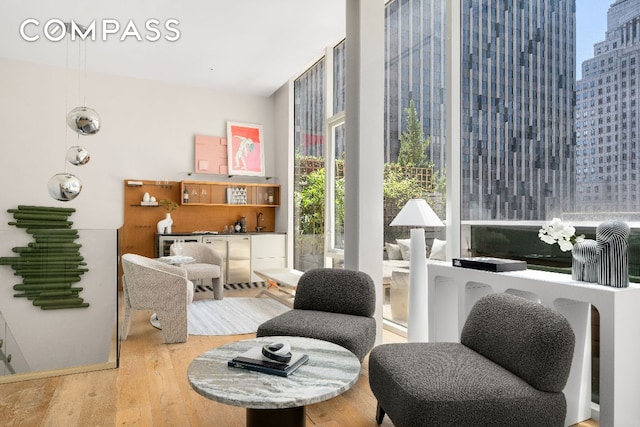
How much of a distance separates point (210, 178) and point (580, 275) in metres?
6.02

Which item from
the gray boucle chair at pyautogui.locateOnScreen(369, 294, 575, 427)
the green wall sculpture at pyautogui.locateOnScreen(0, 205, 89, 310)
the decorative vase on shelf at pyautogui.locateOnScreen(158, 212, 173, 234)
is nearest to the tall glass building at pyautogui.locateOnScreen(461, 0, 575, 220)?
the gray boucle chair at pyautogui.locateOnScreen(369, 294, 575, 427)

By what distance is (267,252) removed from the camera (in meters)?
7.06

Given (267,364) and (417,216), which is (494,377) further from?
(417,216)

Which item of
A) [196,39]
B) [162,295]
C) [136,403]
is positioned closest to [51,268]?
[162,295]

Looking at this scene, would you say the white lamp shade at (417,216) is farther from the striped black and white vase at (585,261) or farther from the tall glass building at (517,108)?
the striped black and white vase at (585,261)

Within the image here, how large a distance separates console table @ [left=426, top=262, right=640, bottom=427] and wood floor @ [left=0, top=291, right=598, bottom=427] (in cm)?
34

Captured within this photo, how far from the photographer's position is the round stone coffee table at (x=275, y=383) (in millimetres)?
1661

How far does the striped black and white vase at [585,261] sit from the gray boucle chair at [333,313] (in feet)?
4.24

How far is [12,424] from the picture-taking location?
2383mm

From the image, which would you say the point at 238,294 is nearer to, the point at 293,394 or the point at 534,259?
the point at 534,259

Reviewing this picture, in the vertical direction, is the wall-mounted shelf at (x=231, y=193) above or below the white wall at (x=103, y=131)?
below

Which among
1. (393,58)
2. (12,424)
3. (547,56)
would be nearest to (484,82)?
(547,56)

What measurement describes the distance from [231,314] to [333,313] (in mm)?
2298

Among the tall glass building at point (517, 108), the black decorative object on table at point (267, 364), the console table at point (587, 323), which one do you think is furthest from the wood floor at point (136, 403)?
the tall glass building at point (517, 108)
